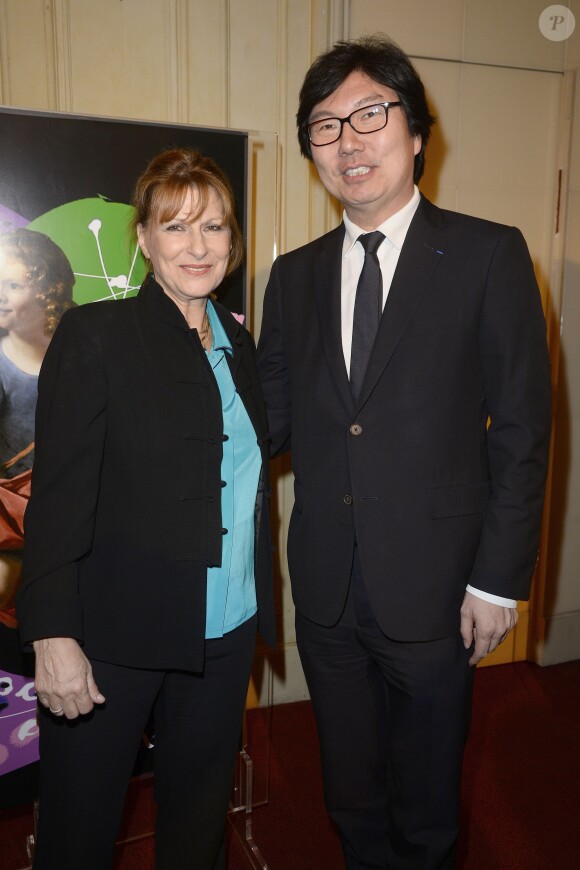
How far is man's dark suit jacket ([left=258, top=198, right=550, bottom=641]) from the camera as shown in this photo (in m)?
1.58

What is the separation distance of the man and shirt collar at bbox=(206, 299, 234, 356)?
192 mm

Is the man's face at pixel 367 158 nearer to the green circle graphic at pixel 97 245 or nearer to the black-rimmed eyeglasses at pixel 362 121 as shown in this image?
the black-rimmed eyeglasses at pixel 362 121

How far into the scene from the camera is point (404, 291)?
1.62 metres

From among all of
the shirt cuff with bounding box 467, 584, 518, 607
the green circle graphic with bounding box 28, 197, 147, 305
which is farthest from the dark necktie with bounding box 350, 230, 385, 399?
the green circle graphic with bounding box 28, 197, 147, 305

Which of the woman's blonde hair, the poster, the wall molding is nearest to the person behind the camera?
the woman's blonde hair

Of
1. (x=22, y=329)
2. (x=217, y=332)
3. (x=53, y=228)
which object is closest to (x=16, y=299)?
(x=22, y=329)

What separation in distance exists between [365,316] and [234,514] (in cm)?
54

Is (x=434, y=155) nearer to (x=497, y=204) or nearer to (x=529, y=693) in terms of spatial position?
(x=497, y=204)

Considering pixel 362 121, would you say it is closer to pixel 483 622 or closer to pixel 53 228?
pixel 53 228

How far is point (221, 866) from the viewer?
6.01 ft

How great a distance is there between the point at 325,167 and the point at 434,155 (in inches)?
58.6

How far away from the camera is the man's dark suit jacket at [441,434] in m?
1.58

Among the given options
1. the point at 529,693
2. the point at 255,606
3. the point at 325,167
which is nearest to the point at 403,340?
the point at 325,167

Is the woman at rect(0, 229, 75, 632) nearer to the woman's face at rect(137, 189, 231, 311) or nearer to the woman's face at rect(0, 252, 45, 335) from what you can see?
the woman's face at rect(0, 252, 45, 335)
